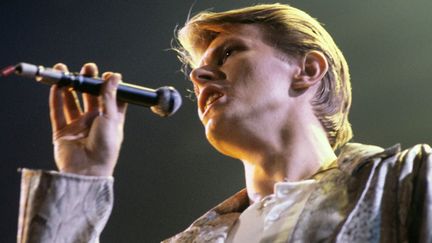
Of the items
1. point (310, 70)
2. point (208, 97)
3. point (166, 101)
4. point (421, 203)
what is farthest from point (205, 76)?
point (421, 203)

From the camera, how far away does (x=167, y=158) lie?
8.50 ft

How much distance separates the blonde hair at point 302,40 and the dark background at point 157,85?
0.38 metres

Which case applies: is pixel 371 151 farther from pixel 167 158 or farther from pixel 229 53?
pixel 167 158

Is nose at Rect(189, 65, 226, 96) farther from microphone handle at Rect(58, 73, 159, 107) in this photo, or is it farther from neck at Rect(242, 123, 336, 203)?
microphone handle at Rect(58, 73, 159, 107)

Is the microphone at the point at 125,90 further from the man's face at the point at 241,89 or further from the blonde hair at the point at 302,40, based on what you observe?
the blonde hair at the point at 302,40

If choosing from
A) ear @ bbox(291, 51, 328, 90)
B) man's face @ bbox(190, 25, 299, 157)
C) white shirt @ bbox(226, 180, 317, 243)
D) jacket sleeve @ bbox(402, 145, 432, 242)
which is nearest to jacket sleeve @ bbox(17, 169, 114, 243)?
white shirt @ bbox(226, 180, 317, 243)

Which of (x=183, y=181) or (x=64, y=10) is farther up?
(x=64, y=10)

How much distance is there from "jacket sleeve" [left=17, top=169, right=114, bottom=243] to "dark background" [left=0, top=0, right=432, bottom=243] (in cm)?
115

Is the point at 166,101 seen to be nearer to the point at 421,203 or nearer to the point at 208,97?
the point at 208,97

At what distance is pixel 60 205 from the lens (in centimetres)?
128

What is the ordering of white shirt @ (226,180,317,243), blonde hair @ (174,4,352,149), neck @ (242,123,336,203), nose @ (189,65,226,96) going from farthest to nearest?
blonde hair @ (174,4,352,149)
nose @ (189,65,226,96)
neck @ (242,123,336,203)
white shirt @ (226,180,317,243)

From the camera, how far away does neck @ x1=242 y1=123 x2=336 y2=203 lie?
172 cm

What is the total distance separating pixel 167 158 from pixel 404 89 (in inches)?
37.6

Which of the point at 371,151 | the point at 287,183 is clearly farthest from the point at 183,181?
the point at 371,151
